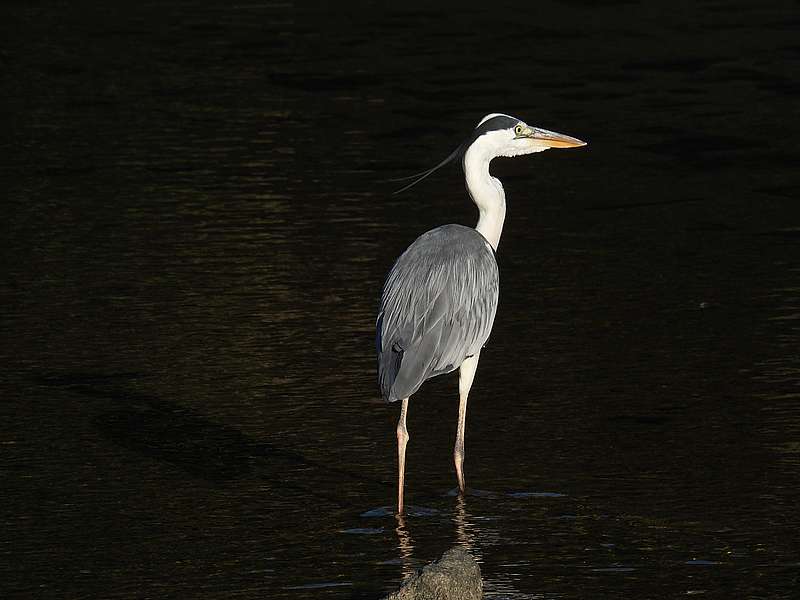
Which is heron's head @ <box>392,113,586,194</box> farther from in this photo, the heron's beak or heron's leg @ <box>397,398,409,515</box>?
heron's leg @ <box>397,398,409,515</box>

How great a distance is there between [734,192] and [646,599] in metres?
8.30

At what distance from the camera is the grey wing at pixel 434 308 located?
866 centimetres

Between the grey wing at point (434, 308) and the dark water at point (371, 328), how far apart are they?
0.70 m

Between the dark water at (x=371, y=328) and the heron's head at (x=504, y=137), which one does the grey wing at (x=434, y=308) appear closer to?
the heron's head at (x=504, y=137)

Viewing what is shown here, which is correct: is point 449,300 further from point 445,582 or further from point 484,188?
point 445,582

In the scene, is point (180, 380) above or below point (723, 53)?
below

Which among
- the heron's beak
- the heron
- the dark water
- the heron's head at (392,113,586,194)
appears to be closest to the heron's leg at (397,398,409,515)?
the heron

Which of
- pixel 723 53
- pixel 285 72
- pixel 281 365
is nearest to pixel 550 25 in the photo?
pixel 723 53

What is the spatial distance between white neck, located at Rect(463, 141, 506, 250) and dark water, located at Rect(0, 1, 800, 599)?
3.95 ft

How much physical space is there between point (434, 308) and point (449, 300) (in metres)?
0.12

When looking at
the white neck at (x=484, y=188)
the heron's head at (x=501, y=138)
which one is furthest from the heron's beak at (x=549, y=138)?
the white neck at (x=484, y=188)

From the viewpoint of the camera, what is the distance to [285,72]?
21.2m

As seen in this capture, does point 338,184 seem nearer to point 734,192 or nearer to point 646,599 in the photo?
point 734,192

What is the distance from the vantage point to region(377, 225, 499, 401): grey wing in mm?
8656
